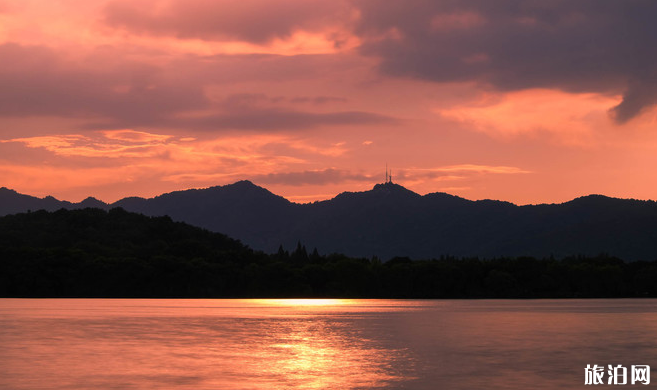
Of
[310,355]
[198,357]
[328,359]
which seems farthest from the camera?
[310,355]

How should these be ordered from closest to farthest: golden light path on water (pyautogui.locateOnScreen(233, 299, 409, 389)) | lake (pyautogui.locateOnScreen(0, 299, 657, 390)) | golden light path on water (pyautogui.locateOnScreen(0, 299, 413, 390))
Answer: golden light path on water (pyautogui.locateOnScreen(0, 299, 413, 390)) → lake (pyautogui.locateOnScreen(0, 299, 657, 390)) → golden light path on water (pyautogui.locateOnScreen(233, 299, 409, 389))

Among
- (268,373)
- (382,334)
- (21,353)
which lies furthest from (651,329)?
(21,353)

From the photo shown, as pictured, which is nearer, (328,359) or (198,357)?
(328,359)

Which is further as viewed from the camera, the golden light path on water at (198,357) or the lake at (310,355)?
the lake at (310,355)

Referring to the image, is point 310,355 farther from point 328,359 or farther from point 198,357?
point 198,357

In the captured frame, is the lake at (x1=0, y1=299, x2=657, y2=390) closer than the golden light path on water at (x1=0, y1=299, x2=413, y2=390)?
No

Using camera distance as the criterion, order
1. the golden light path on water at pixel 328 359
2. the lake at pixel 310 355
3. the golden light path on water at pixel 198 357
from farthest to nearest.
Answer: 1. the golden light path on water at pixel 328 359
2. the lake at pixel 310 355
3. the golden light path on water at pixel 198 357

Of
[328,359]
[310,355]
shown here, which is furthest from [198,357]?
[328,359]

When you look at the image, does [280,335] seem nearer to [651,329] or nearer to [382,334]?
[382,334]

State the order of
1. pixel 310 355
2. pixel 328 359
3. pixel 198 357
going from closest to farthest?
pixel 328 359, pixel 198 357, pixel 310 355

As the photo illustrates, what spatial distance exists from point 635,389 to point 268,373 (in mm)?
22380

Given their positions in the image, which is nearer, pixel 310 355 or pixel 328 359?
pixel 328 359

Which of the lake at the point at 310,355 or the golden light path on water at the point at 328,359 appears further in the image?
the golden light path on water at the point at 328,359

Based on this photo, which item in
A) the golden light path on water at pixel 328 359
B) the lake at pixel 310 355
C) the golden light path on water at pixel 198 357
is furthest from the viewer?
the golden light path on water at pixel 328 359
